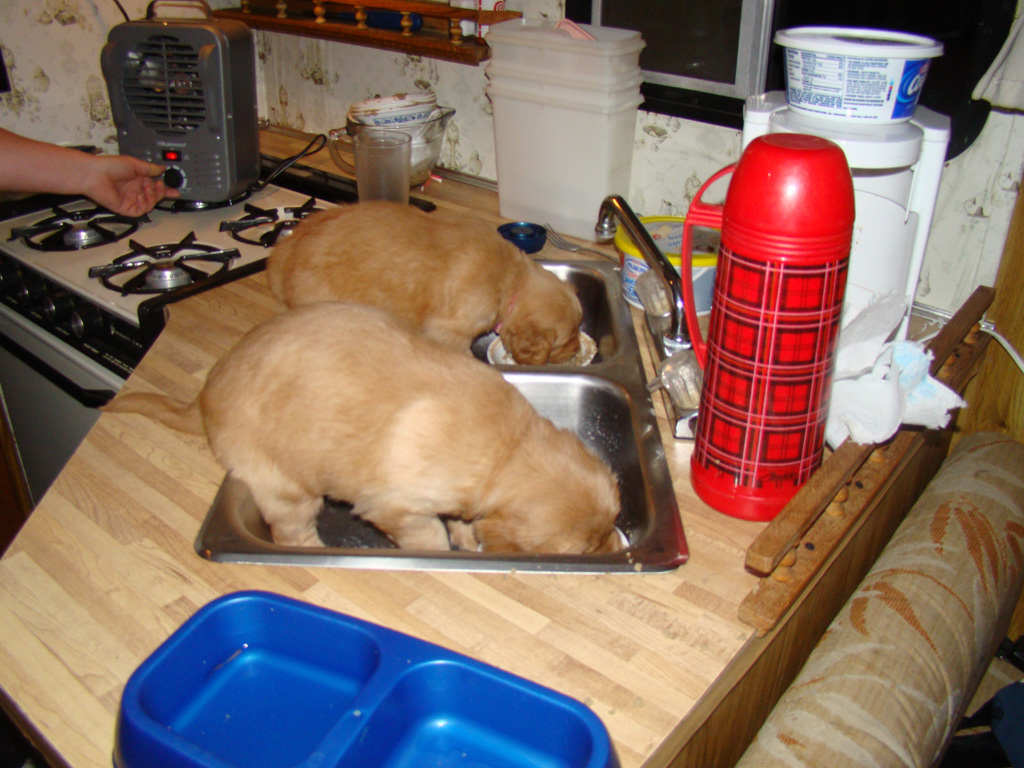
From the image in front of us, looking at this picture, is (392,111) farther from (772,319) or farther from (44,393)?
(772,319)

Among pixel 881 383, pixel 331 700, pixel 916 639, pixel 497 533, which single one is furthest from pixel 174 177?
pixel 916 639

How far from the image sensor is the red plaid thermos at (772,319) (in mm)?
758

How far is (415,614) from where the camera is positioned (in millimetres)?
838

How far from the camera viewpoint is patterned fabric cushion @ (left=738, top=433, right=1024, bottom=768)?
0.91 m

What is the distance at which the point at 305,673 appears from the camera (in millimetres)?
761

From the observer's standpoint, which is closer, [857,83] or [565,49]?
[857,83]

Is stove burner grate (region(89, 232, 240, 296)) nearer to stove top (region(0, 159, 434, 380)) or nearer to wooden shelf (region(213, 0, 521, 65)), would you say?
stove top (region(0, 159, 434, 380))

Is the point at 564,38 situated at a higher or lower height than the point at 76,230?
higher

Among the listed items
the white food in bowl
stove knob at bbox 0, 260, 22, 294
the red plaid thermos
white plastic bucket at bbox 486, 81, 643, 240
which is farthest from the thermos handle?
stove knob at bbox 0, 260, 22, 294

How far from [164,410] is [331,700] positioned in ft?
1.95

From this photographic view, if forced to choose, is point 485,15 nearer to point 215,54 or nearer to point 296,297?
point 215,54

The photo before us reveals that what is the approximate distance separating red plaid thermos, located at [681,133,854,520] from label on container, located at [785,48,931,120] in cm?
25

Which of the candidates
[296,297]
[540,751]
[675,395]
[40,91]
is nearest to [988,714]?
[675,395]

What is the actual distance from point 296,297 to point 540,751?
104cm
